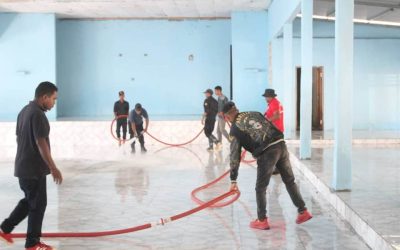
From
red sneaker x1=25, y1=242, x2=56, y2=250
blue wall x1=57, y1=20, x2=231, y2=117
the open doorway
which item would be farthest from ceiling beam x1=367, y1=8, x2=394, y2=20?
red sneaker x1=25, y1=242, x2=56, y2=250

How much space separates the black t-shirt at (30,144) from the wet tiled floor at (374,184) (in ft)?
11.4

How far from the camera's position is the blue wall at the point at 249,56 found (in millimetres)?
20109

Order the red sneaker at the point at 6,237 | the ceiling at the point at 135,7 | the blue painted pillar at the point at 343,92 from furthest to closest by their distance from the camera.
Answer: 1. the ceiling at the point at 135,7
2. the blue painted pillar at the point at 343,92
3. the red sneaker at the point at 6,237

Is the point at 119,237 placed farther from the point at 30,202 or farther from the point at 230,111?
the point at 230,111

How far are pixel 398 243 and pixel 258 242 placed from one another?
59.7 inches

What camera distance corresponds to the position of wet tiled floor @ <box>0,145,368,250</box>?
20.0ft

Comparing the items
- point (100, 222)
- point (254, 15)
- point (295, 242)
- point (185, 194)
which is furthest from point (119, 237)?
point (254, 15)

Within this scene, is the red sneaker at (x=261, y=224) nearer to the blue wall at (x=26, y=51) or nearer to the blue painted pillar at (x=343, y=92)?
the blue painted pillar at (x=343, y=92)

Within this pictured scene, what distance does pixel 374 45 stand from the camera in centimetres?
1975

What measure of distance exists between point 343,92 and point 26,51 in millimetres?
15604

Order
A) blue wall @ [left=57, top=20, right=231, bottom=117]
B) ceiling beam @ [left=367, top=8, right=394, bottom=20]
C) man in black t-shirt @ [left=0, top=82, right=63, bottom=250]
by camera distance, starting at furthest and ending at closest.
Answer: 1. blue wall @ [left=57, top=20, right=231, bottom=117]
2. ceiling beam @ [left=367, top=8, right=394, bottom=20]
3. man in black t-shirt @ [left=0, top=82, right=63, bottom=250]

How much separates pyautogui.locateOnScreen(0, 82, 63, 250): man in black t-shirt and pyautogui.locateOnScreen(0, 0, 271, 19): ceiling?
1320 cm

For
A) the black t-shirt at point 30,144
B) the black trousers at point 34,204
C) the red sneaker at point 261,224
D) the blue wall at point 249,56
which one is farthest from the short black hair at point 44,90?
the blue wall at point 249,56

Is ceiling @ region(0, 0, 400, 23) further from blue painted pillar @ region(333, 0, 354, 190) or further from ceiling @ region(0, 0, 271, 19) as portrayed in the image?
blue painted pillar @ region(333, 0, 354, 190)
